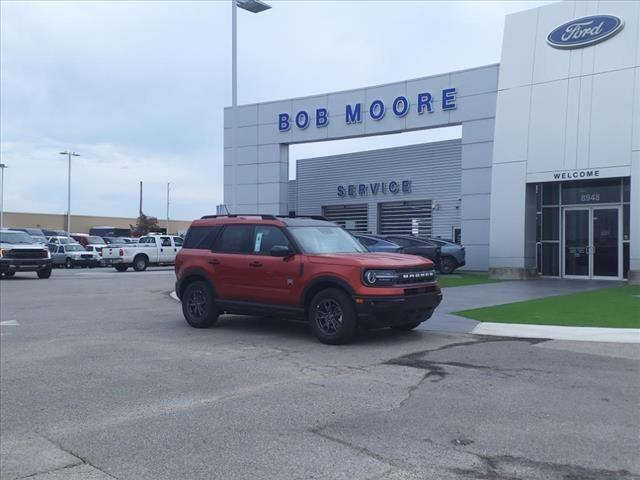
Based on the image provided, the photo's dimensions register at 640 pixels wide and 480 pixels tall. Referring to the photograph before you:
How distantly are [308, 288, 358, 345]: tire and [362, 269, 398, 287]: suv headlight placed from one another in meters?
0.41

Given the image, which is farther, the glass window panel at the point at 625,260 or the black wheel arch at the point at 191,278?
the glass window panel at the point at 625,260

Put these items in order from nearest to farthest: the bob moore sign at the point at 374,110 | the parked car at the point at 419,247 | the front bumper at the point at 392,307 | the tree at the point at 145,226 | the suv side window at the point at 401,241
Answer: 1. the front bumper at the point at 392,307
2. the parked car at the point at 419,247
3. the suv side window at the point at 401,241
4. the bob moore sign at the point at 374,110
5. the tree at the point at 145,226

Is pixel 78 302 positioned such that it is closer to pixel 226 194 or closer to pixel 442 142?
pixel 226 194

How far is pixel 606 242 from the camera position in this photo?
71.1ft

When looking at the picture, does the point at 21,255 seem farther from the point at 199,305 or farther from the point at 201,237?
the point at 199,305

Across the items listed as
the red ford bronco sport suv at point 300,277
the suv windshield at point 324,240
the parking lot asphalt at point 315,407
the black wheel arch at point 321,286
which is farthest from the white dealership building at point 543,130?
the parking lot asphalt at point 315,407

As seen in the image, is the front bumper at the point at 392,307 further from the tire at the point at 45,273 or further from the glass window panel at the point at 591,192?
the tire at the point at 45,273

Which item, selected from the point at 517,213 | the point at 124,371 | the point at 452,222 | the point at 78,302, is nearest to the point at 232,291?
the point at 124,371

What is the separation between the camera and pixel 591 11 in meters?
21.2

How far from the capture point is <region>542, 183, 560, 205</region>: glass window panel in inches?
902

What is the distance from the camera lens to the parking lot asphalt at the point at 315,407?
481cm

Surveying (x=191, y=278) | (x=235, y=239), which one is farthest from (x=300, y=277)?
(x=191, y=278)

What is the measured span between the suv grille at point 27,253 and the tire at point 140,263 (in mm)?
7632

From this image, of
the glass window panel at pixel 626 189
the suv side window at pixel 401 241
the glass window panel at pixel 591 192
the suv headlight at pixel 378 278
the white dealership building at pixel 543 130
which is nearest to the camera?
the suv headlight at pixel 378 278
